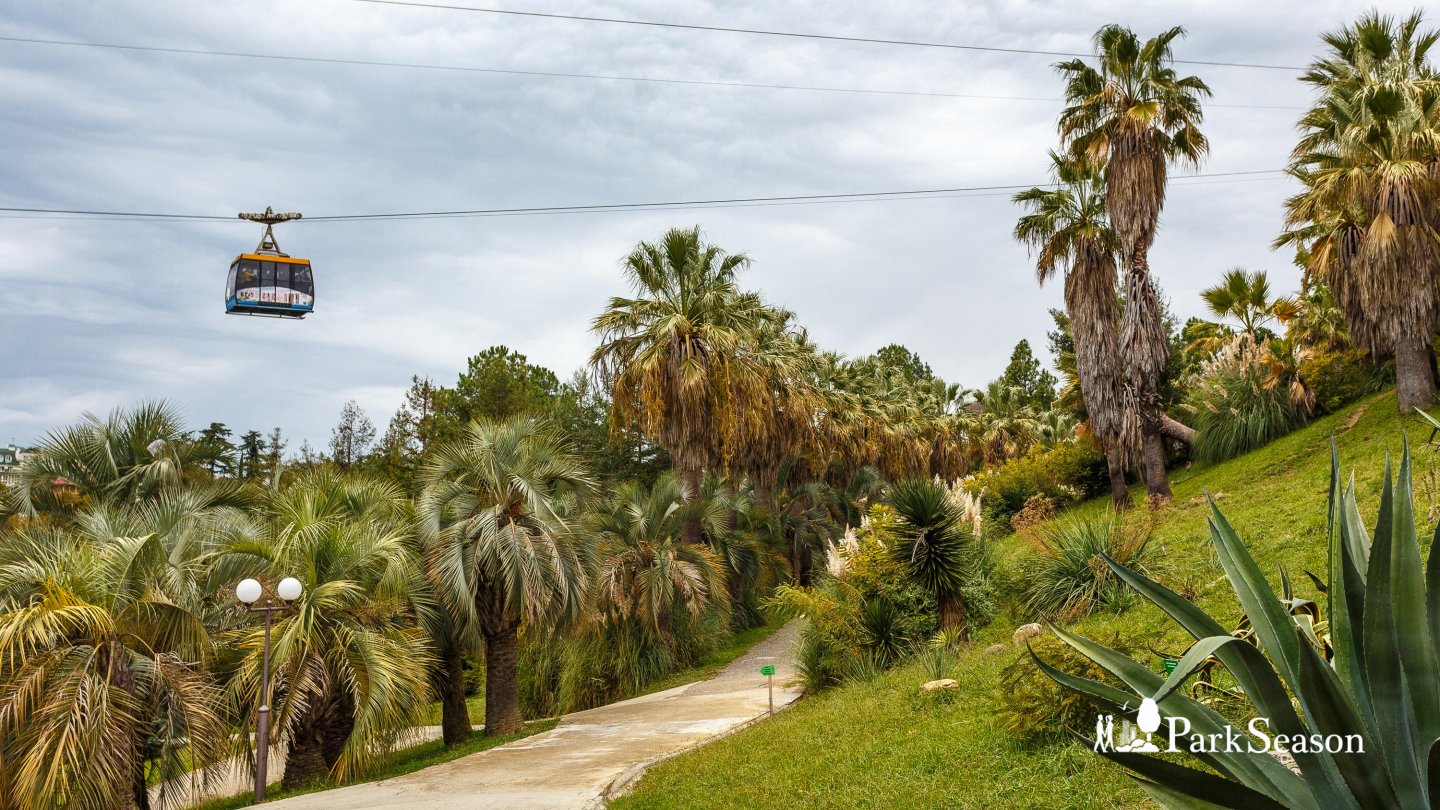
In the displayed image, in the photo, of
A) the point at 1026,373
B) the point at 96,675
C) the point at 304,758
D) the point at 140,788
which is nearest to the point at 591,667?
the point at 304,758

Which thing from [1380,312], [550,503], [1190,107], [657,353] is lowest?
[550,503]

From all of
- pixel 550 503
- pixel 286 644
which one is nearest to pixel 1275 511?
pixel 550 503

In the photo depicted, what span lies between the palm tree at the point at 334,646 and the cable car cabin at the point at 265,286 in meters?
6.70

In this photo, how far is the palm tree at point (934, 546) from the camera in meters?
14.1

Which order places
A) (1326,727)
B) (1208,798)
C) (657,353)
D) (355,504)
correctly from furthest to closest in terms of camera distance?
(657,353) < (355,504) < (1208,798) < (1326,727)

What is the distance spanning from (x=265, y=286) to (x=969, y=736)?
16.8 m

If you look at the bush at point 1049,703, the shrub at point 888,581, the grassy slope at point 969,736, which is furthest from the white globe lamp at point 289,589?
the bush at point 1049,703

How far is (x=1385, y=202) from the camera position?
1638cm

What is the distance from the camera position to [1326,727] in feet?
8.85

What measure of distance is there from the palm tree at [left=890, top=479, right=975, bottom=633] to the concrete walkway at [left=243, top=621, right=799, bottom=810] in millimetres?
2828

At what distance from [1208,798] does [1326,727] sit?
1.50 feet

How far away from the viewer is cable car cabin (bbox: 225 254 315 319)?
1941 cm

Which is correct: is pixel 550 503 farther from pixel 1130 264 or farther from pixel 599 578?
pixel 1130 264

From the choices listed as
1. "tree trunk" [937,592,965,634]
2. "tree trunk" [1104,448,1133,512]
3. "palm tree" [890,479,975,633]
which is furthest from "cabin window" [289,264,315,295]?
"tree trunk" [1104,448,1133,512]
